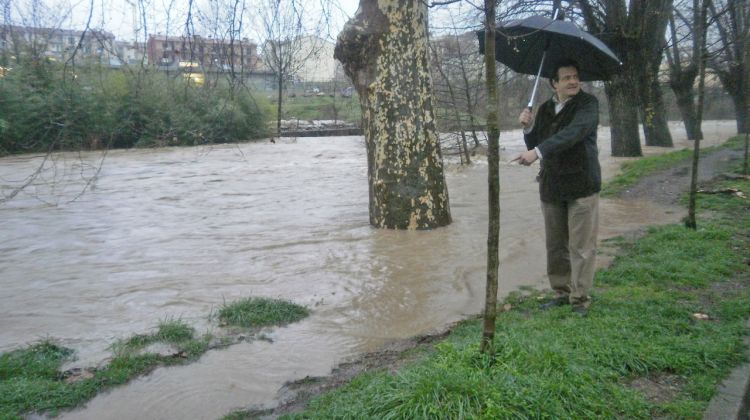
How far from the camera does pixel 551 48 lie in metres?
5.59

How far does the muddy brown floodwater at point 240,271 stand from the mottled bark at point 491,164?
5.34 ft

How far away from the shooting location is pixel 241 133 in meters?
36.0

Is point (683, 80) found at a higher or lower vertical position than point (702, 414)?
higher

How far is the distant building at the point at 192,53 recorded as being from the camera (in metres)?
6.61

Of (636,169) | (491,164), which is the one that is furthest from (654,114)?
(491,164)

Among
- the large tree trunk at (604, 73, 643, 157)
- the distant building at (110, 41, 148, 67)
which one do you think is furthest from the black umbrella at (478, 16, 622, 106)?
the large tree trunk at (604, 73, 643, 157)

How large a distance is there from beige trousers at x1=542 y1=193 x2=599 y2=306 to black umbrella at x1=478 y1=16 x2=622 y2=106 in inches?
38.3

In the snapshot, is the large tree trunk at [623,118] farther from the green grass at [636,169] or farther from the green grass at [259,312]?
the green grass at [259,312]

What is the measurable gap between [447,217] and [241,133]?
2743 centimetres

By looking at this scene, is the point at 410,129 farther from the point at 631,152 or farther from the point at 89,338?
the point at 631,152

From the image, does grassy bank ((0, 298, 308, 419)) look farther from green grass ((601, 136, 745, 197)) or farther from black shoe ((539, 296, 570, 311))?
green grass ((601, 136, 745, 197))

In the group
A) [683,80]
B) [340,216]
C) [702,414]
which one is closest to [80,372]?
[702,414]

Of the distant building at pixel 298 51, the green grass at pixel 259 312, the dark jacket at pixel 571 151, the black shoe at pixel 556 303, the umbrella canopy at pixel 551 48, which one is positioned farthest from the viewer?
the distant building at pixel 298 51

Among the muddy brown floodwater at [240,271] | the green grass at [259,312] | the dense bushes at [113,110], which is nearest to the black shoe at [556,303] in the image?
the muddy brown floodwater at [240,271]
